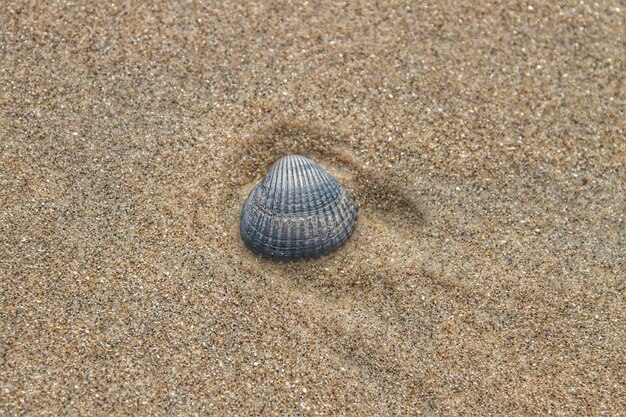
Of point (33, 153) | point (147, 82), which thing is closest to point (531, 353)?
point (147, 82)

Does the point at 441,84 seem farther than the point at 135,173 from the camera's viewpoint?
Yes

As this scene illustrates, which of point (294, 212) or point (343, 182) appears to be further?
point (343, 182)

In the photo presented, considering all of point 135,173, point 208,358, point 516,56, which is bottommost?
point 208,358

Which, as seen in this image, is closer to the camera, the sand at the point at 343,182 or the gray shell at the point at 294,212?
the sand at the point at 343,182

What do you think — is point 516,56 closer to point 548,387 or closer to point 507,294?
point 507,294
